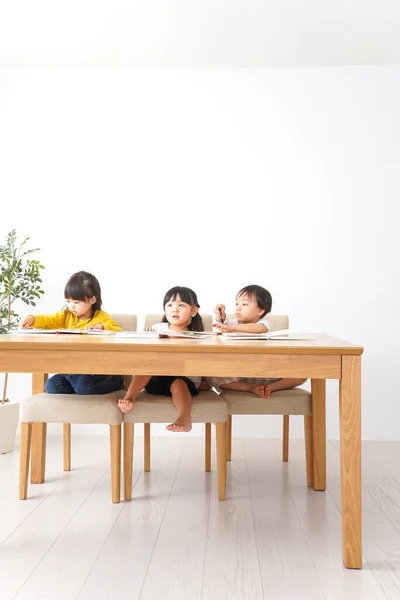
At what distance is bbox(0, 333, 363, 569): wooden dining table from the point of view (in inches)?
77.5

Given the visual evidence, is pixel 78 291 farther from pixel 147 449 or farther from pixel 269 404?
pixel 269 404

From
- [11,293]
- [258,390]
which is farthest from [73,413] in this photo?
[11,293]

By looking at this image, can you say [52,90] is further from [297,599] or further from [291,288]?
[297,599]

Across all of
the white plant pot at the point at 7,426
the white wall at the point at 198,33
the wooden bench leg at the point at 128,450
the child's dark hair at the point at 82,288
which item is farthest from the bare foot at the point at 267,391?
the white wall at the point at 198,33

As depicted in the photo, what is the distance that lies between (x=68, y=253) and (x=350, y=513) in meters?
2.92

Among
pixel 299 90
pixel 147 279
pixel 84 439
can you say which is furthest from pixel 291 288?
pixel 84 439

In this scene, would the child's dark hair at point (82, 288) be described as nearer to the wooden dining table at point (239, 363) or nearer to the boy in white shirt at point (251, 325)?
the boy in white shirt at point (251, 325)

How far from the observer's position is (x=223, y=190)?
432 cm

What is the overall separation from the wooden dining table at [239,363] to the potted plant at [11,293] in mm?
1746

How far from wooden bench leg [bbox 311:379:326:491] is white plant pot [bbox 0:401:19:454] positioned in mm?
1786

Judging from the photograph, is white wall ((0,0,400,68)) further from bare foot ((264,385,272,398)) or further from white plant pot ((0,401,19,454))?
white plant pot ((0,401,19,454))

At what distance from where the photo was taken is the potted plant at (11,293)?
3.63 m

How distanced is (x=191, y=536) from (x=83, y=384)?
2.81ft

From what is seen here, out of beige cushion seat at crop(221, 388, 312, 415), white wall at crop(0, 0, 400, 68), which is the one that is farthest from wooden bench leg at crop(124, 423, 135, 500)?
white wall at crop(0, 0, 400, 68)
